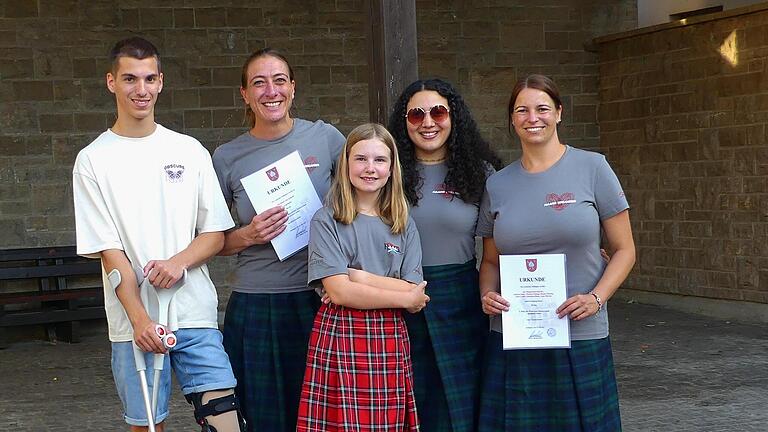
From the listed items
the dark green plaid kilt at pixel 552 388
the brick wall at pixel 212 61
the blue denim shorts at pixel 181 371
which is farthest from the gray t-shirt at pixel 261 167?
the brick wall at pixel 212 61

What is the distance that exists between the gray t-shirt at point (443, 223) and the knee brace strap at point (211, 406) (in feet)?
2.77

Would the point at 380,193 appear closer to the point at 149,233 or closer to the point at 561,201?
the point at 561,201

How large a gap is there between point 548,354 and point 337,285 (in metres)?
0.78

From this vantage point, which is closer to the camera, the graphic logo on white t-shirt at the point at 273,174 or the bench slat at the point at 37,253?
the graphic logo on white t-shirt at the point at 273,174

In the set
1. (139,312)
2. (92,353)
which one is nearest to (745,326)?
(92,353)

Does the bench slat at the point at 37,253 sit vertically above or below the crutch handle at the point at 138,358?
below

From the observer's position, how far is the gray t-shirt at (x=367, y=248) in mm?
3701

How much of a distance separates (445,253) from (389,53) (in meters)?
1.73

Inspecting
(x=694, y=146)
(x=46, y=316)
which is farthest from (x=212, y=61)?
(x=694, y=146)

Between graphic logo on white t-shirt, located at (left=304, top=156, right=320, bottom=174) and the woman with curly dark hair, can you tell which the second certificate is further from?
graphic logo on white t-shirt, located at (left=304, top=156, right=320, bottom=174)

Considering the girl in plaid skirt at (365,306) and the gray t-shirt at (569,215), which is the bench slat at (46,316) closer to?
the girl in plaid skirt at (365,306)

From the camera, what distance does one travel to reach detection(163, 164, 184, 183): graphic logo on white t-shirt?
143 inches

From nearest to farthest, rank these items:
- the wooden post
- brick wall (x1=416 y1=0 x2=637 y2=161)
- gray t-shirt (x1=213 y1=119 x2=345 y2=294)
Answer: gray t-shirt (x1=213 y1=119 x2=345 y2=294) → the wooden post → brick wall (x1=416 y1=0 x2=637 y2=161)

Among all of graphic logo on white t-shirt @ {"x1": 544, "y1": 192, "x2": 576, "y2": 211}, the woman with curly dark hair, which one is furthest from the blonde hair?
graphic logo on white t-shirt @ {"x1": 544, "y1": 192, "x2": 576, "y2": 211}
